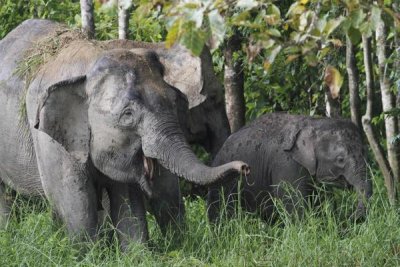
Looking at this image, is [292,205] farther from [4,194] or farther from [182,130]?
[4,194]

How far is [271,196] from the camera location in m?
9.30

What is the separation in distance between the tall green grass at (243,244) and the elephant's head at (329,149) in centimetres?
29

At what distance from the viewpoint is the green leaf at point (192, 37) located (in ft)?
17.4

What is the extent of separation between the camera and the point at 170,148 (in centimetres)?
800

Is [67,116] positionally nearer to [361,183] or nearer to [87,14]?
[87,14]

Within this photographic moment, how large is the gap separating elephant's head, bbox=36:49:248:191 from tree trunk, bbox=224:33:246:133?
243 cm

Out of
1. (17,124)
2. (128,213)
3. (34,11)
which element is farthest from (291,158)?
(34,11)

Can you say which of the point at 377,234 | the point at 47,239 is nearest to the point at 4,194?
the point at 47,239

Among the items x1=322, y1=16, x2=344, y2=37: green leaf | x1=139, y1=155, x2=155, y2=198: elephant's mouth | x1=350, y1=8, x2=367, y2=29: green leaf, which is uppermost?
x1=350, y1=8, x2=367, y2=29: green leaf

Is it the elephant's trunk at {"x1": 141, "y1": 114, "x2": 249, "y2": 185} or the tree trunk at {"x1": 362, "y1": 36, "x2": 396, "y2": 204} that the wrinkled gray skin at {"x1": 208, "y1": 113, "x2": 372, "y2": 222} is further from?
the elephant's trunk at {"x1": 141, "y1": 114, "x2": 249, "y2": 185}

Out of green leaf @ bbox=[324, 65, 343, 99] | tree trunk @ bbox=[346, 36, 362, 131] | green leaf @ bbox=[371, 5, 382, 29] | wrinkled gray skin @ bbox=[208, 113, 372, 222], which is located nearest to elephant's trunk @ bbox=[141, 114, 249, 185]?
wrinkled gray skin @ bbox=[208, 113, 372, 222]

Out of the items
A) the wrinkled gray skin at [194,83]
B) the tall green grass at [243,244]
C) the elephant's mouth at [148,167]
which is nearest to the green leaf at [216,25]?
the tall green grass at [243,244]

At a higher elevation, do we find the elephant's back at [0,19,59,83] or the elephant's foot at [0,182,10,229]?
the elephant's back at [0,19,59,83]

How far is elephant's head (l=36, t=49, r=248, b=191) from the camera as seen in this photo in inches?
316
